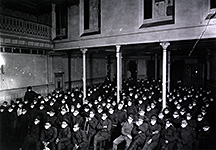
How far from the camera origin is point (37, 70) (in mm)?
15625

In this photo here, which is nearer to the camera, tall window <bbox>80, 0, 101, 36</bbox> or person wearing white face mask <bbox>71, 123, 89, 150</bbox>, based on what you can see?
person wearing white face mask <bbox>71, 123, 89, 150</bbox>

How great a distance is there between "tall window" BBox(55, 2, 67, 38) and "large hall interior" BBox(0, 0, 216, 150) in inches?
3.2

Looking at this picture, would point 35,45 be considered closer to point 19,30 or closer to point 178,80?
point 19,30

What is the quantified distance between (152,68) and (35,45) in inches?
735

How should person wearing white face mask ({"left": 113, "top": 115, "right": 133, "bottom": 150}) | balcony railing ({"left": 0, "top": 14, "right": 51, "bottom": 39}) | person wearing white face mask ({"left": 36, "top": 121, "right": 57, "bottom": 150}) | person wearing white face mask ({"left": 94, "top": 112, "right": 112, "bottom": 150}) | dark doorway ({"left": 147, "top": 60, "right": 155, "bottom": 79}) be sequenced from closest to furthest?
person wearing white face mask ({"left": 113, "top": 115, "right": 133, "bottom": 150}), person wearing white face mask ({"left": 36, "top": 121, "right": 57, "bottom": 150}), person wearing white face mask ({"left": 94, "top": 112, "right": 112, "bottom": 150}), balcony railing ({"left": 0, "top": 14, "right": 51, "bottom": 39}), dark doorway ({"left": 147, "top": 60, "right": 155, "bottom": 79})

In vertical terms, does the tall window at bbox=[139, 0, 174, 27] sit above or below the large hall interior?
above

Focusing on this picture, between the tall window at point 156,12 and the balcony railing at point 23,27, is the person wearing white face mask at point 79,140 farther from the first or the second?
the balcony railing at point 23,27

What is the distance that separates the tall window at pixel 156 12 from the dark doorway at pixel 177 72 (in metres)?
14.1

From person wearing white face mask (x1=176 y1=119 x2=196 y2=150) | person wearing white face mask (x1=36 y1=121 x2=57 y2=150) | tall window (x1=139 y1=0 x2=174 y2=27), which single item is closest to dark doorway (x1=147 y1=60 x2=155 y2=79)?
tall window (x1=139 y1=0 x2=174 y2=27)

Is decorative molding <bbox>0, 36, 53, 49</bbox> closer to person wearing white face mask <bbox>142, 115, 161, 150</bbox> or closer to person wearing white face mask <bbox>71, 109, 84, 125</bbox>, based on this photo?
person wearing white face mask <bbox>71, 109, 84, 125</bbox>

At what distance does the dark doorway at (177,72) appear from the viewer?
23086 mm

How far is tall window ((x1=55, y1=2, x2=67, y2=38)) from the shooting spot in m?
15.3

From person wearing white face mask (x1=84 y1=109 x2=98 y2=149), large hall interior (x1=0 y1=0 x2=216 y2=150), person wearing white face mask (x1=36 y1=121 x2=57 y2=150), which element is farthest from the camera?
person wearing white face mask (x1=84 y1=109 x2=98 y2=149)

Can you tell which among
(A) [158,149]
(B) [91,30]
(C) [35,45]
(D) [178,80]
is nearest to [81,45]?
(B) [91,30]
